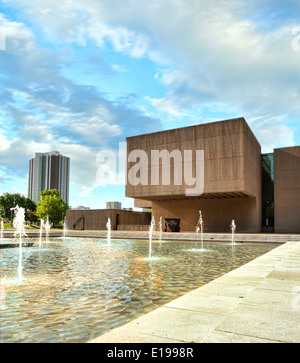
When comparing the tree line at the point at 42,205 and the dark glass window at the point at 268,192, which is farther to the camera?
the tree line at the point at 42,205

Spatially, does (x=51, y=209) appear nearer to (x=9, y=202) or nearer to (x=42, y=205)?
(x=42, y=205)

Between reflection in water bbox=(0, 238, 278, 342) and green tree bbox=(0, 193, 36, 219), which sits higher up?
green tree bbox=(0, 193, 36, 219)

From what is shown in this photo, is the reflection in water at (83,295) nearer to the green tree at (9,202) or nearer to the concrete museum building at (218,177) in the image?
the concrete museum building at (218,177)

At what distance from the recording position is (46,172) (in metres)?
118

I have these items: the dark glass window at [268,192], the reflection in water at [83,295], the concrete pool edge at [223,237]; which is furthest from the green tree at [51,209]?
the reflection in water at [83,295]

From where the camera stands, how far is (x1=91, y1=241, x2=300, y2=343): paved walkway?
299 cm

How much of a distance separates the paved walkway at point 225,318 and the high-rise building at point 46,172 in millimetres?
117376

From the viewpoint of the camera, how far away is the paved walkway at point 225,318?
9.80 ft

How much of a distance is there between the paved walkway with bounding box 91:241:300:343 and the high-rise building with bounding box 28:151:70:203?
117 m

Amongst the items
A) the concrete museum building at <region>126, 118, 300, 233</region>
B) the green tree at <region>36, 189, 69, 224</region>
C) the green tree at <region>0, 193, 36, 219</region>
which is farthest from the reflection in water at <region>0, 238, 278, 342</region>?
the green tree at <region>0, 193, 36, 219</region>

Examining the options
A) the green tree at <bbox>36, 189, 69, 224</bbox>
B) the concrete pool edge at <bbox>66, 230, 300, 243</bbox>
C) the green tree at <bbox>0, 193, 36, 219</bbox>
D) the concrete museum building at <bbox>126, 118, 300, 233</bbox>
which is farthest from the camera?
the green tree at <bbox>0, 193, 36, 219</bbox>

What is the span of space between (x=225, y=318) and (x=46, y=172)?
4788 inches

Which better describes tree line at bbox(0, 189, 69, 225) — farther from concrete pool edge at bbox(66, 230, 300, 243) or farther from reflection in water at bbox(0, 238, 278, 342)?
reflection in water at bbox(0, 238, 278, 342)

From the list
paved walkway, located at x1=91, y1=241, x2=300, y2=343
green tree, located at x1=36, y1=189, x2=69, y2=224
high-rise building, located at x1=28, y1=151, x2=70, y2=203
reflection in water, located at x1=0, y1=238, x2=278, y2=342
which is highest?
high-rise building, located at x1=28, y1=151, x2=70, y2=203
